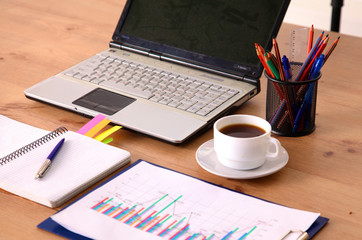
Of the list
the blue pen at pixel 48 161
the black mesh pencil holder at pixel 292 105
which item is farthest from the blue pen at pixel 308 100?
the blue pen at pixel 48 161

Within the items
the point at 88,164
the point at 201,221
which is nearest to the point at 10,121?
the point at 88,164

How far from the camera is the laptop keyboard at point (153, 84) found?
3.75 ft

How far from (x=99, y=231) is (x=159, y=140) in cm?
29

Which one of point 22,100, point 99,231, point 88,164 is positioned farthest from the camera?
point 22,100

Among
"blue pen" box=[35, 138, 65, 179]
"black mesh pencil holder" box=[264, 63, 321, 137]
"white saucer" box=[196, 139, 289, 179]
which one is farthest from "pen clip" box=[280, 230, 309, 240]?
"blue pen" box=[35, 138, 65, 179]

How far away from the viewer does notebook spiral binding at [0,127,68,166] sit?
100cm

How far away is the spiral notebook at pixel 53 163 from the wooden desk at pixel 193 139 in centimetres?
2

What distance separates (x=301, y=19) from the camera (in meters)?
3.38

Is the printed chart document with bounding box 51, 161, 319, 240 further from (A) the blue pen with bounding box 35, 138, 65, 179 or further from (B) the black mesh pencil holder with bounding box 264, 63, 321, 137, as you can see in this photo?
(B) the black mesh pencil holder with bounding box 264, 63, 321, 137

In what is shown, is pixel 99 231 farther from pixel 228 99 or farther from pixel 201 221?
pixel 228 99

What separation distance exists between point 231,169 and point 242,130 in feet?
0.27

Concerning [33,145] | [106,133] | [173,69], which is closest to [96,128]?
[106,133]

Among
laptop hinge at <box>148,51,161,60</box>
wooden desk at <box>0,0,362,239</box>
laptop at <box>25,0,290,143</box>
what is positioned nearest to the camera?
wooden desk at <box>0,0,362,239</box>

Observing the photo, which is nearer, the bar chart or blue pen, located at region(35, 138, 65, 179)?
the bar chart
